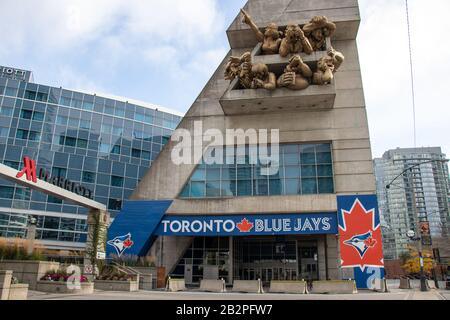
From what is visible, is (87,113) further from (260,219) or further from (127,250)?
(260,219)

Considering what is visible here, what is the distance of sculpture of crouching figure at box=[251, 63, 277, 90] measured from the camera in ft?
112

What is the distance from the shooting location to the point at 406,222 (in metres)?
106

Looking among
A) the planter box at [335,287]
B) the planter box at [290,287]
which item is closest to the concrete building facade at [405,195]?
the planter box at [335,287]

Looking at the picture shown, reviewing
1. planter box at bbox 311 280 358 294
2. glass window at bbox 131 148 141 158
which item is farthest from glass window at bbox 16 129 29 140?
planter box at bbox 311 280 358 294

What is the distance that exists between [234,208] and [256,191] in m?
2.68

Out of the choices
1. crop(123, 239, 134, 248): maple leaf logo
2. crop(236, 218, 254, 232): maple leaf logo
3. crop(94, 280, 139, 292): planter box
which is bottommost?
crop(94, 280, 139, 292): planter box

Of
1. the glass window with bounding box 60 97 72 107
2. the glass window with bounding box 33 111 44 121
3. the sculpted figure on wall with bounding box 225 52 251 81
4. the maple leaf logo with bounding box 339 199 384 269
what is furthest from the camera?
the glass window with bounding box 60 97 72 107

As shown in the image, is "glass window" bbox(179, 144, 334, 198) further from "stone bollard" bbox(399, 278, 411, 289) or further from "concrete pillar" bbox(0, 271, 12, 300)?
"concrete pillar" bbox(0, 271, 12, 300)

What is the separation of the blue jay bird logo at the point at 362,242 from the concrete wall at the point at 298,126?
2.53 meters

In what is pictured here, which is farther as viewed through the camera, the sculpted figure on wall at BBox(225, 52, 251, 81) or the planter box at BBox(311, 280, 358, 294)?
the sculpted figure on wall at BBox(225, 52, 251, 81)

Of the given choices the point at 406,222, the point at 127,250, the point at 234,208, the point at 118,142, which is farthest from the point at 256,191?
the point at 406,222

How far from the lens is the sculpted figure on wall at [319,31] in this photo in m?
34.5

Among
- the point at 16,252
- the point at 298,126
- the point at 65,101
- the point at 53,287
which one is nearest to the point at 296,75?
the point at 298,126

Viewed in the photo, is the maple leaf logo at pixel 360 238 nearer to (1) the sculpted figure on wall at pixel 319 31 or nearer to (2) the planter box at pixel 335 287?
(2) the planter box at pixel 335 287
